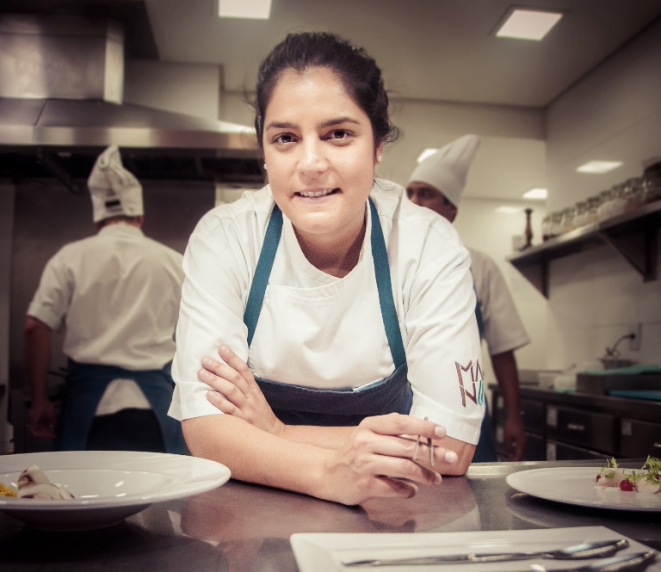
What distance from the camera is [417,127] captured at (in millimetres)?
3666

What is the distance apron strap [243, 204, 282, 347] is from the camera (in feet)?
3.34

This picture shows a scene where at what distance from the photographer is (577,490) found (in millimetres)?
691

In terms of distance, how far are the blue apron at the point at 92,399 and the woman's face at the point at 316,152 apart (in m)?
1.23

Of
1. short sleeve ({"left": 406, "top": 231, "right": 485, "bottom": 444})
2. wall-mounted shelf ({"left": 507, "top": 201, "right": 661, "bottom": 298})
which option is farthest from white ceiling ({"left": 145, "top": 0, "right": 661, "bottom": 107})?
short sleeve ({"left": 406, "top": 231, "right": 485, "bottom": 444})

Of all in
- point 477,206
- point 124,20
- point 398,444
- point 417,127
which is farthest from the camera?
point 477,206

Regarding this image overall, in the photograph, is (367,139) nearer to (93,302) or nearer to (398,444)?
(398,444)

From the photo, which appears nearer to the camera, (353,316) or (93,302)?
(353,316)

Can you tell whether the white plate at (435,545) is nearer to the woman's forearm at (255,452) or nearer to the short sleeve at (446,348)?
the woman's forearm at (255,452)

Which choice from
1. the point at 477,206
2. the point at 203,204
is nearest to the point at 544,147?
the point at 477,206

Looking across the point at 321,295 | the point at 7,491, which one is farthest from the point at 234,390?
the point at 7,491

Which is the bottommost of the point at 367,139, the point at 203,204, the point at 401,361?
the point at 401,361

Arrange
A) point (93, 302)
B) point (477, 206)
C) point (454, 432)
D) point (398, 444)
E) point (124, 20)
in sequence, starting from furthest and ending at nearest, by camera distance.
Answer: point (477, 206) < point (124, 20) < point (93, 302) < point (454, 432) < point (398, 444)

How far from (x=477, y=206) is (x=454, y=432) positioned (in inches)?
198

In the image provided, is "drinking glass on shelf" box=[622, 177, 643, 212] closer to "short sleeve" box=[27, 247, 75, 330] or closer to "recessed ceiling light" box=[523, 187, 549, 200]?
"short sleeve" box=[27, 247, 75, 330]
